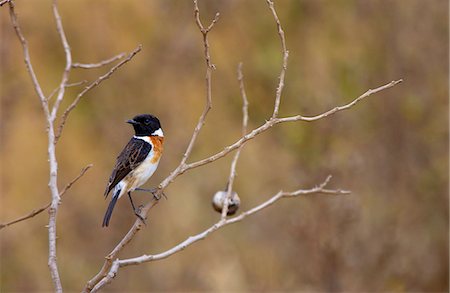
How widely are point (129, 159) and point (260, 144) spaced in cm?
402

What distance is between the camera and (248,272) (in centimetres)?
667

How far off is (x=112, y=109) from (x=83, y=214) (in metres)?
1.07

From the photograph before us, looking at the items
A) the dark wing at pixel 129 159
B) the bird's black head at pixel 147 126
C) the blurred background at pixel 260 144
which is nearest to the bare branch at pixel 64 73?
the dark wing at pixel 129 159

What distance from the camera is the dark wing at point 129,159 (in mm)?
3815

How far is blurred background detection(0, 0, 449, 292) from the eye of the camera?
20.1 feet

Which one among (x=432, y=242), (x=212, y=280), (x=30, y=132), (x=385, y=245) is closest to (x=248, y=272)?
(x=212, y=280)

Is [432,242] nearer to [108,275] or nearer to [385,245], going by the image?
[385,245]

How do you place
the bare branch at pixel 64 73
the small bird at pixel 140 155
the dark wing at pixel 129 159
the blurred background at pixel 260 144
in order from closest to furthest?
the bare branch at pixel 64 73 < the dark wing at pixel 129 159 < the small bird at pixel 140 155 < the blurred background at pixel 260 144

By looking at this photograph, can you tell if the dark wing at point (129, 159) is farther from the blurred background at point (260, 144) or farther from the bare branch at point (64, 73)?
the blurred background at point (260, 144)

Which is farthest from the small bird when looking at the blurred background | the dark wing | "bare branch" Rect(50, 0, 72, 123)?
the blurred background

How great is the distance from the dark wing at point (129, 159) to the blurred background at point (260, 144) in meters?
2.06

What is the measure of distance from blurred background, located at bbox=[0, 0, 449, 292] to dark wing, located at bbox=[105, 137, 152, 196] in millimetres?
2060

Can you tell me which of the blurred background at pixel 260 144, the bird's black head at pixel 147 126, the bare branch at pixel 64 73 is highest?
the blurred background at pixel 260 144

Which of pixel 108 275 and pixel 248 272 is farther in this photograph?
pixel 248 272
